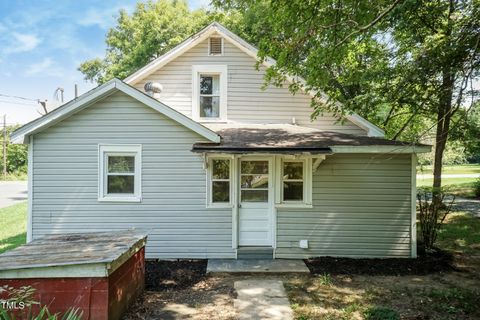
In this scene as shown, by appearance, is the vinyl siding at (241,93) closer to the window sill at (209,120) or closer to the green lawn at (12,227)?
the window sill at (209,120)

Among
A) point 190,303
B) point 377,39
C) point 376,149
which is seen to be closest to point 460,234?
point 376,149

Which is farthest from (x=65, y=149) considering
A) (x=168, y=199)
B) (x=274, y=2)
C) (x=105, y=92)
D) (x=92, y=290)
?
(x=274, y=2)

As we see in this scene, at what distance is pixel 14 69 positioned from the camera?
95.9ft

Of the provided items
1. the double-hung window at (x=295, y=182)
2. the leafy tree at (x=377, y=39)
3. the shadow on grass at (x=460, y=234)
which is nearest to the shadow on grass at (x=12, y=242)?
the double-hung window at (x=295, y=182)

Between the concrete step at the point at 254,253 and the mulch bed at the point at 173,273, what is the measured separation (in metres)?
0.88

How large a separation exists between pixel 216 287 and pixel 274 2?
6110 mm

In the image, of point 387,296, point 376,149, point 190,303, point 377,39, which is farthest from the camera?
point 377,39

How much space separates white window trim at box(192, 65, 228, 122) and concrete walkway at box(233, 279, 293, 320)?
4719 mm

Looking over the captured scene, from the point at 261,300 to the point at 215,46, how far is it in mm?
6962

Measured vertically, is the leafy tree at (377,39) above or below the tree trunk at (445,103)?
above

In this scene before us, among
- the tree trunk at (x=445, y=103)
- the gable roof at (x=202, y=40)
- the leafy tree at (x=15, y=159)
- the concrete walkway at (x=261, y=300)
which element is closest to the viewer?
the concrete walkway at (x=261, y=300)

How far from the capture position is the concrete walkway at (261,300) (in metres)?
4.79

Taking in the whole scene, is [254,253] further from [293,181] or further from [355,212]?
[355,212]

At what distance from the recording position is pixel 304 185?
7742mm
